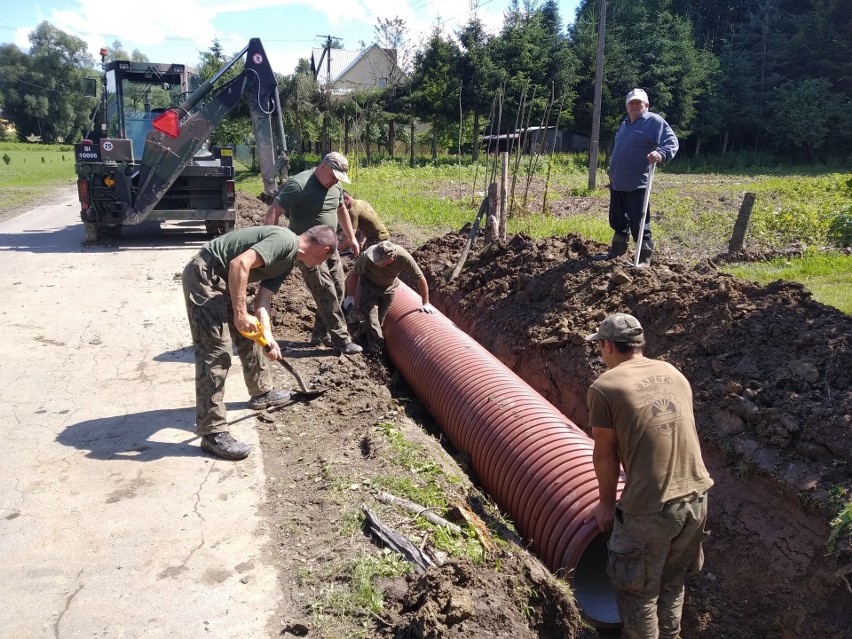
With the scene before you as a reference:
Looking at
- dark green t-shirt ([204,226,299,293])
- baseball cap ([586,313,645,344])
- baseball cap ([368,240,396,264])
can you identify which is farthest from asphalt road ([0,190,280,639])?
baseball cap ([586,313,645,344])

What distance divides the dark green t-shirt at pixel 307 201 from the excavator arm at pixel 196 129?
560cm

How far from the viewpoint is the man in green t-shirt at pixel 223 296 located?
427cm

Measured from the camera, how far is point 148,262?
10.4 meters

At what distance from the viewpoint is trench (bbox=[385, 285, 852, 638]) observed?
3.58 meters

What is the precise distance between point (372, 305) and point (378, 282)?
27 centimetres

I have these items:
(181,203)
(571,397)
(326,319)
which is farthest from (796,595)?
(181,203)

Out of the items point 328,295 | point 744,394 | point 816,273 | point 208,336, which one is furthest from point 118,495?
point 816,273

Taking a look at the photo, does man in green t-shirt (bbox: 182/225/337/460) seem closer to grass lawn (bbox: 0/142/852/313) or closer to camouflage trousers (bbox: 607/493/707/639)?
camouflage trousers (bbox: 607/493/707/639)

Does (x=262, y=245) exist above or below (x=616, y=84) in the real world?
below

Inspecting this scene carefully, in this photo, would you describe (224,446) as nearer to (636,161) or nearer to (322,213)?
(322,213)

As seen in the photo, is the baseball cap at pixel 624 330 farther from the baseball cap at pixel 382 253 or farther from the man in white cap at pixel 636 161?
the man in white cap at pixel 636 161

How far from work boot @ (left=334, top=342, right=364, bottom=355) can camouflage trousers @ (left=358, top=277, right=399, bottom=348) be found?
1.11ft

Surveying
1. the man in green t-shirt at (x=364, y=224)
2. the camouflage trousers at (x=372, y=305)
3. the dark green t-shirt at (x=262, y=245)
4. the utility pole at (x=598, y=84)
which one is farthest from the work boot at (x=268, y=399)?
the utility pole at (x=598, y=84)

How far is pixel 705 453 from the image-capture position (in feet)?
14.5
